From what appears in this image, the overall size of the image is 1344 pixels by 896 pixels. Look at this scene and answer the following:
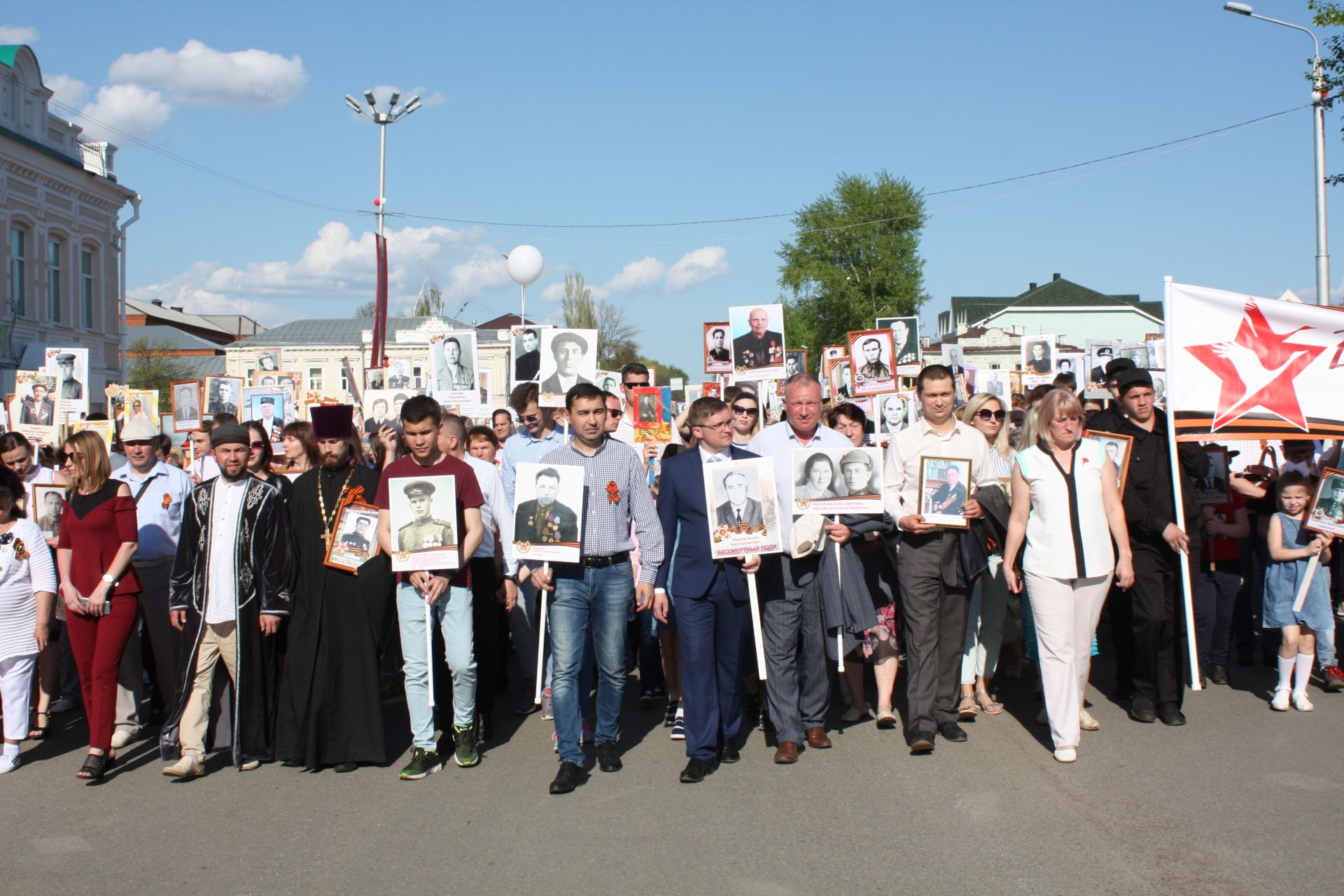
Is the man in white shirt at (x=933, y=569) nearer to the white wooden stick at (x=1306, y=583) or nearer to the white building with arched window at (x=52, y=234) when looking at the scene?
the white wooden stick at (x=1306, y=583)

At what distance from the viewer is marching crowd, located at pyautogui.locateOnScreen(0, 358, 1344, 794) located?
6336 mm

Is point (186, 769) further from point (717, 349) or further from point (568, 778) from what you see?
point (717, 349)

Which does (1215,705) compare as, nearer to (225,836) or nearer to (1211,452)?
(1211,452)

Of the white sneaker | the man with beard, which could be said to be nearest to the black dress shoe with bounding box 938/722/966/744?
the man with beard

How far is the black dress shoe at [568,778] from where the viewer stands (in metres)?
5.92

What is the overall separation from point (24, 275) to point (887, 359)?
92.1 ft

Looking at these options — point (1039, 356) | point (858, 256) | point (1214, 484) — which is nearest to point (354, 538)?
point (1214, 484)

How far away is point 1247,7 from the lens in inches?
709

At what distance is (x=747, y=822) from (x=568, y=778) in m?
1.06

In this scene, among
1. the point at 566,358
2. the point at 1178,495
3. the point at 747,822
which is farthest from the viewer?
the point at 566,358

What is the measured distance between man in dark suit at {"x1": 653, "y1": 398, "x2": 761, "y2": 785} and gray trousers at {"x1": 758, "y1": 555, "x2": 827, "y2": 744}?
9.0 inches

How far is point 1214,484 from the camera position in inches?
346

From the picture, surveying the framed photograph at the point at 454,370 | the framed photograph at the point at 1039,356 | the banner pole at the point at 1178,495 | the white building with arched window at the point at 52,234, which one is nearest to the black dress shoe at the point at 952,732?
the banner pole at the point at 1178,495

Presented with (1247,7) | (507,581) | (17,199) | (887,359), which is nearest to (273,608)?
(507,581)
